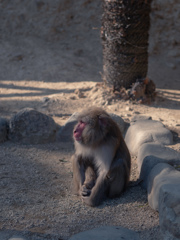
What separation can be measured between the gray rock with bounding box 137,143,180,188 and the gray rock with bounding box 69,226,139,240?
1115 mm

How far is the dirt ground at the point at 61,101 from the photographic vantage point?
3.96 m

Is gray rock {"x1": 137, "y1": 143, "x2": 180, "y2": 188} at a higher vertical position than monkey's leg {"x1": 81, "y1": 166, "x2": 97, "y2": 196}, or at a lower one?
higher

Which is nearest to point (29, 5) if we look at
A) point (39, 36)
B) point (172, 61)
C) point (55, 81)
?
point (39, 36)

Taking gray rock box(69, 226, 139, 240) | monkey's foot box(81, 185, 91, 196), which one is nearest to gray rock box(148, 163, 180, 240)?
gray rock box(69, 226, 139, 240)

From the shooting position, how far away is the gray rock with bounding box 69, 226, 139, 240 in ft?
10.9

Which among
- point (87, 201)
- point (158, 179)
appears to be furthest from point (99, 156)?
point (158, 179)

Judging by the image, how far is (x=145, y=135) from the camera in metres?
5.73

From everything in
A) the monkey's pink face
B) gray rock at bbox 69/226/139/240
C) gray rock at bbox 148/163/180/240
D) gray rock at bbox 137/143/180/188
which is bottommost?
gray rock at bbox 69/226/139/240

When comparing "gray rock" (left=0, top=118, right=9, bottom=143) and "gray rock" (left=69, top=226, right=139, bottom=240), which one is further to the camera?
"gray rock" (left=0, top=118, right=9, bottom=143)

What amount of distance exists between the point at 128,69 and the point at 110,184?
4.01 meters

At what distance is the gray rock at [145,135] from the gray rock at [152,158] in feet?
1.96

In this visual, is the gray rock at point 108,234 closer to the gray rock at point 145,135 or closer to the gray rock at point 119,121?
the gray rock at point 145,135

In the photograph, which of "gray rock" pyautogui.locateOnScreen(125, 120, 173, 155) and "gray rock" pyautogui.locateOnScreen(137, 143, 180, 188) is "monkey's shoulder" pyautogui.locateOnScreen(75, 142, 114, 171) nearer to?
"gray rock" pyautogui.locateOnScreen(137, 143, 180, 188)

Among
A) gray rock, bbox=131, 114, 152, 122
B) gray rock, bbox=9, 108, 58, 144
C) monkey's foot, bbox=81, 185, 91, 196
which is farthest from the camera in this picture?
gray rock, bbox=131, 114, 152, 122
